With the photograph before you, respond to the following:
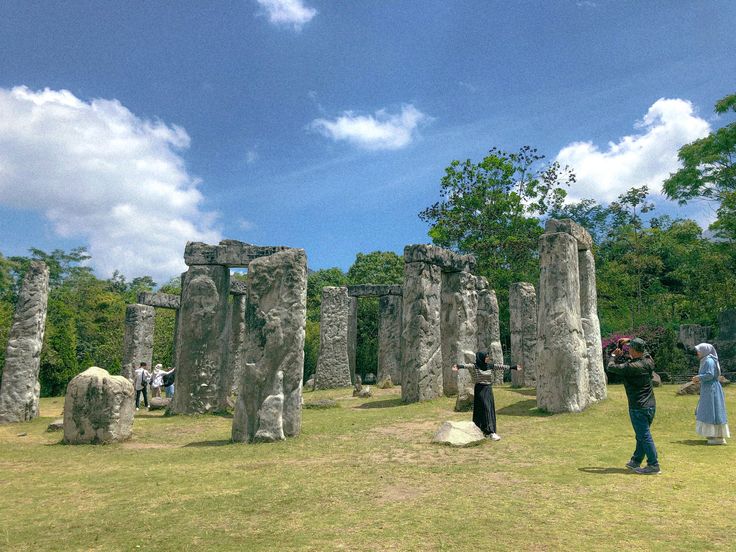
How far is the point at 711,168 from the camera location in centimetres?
2531

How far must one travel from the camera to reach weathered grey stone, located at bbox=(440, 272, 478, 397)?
1556cm

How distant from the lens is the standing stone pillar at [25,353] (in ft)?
41.2

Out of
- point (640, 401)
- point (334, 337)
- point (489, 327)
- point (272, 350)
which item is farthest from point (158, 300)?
point (640, 401)

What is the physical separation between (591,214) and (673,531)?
149ft

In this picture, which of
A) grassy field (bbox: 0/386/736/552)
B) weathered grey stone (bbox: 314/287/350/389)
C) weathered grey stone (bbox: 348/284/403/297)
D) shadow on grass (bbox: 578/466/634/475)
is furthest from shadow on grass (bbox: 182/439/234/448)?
weathered grey stone (bbox: 348/284/403/297)

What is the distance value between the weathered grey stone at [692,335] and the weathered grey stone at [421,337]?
12.3 m

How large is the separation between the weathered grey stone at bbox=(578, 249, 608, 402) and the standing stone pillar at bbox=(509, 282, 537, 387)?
501cm

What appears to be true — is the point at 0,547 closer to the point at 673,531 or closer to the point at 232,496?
the point at 232,496

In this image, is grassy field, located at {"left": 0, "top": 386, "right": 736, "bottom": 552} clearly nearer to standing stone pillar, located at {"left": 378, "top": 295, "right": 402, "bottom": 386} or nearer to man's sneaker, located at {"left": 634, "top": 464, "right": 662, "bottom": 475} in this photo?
man's sneaker, located at {"left": 634, "top": 464, "right": 662, "bottom": 475}

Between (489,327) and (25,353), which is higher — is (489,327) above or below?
above

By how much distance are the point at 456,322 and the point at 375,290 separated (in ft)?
27.1

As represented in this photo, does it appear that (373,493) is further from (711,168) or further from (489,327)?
(711,168)

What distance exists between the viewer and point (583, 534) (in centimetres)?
443

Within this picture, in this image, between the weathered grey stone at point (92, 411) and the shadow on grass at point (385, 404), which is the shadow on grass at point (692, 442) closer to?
the shadow on grass at point (385, 404)
